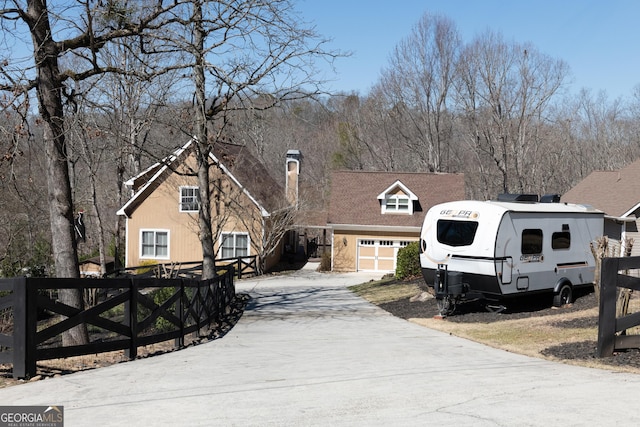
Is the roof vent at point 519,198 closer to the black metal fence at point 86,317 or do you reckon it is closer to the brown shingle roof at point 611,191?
the brown shingle roof at point 611,191

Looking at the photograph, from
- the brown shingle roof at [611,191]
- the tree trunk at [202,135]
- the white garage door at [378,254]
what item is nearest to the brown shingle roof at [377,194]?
the white garage door at [378,254]

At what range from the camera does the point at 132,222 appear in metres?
35.6

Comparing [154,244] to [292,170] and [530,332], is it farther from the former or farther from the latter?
[530,332]

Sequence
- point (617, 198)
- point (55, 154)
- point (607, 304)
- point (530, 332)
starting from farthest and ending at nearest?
point (617, 198) < point (530, 332) < point (55, 154) < point (607, 304)

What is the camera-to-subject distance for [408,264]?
27.1m

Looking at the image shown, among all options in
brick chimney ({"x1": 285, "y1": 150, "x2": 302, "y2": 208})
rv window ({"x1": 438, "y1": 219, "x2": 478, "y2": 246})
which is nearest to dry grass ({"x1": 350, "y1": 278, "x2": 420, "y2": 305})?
rv window ({"x1": 438, "y1": 219, "x2": 478, "y2": 246})

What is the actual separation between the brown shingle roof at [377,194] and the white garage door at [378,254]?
103 centimetres

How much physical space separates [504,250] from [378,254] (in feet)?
64.6

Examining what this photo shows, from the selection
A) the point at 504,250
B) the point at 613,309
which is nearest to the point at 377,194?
the point at 504,250

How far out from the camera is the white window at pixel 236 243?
3516 centimetres

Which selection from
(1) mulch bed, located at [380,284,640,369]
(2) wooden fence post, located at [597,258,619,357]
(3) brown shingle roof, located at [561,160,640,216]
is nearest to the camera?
(2) wooden fence post, located at [597,258,619,357]

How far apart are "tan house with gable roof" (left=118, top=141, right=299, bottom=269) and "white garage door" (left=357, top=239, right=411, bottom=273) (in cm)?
506

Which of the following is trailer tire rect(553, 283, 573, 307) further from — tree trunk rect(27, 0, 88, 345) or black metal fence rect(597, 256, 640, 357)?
tree trunk rect(27, 0, 88, 345)

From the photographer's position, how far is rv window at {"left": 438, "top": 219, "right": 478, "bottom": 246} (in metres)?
16.3
